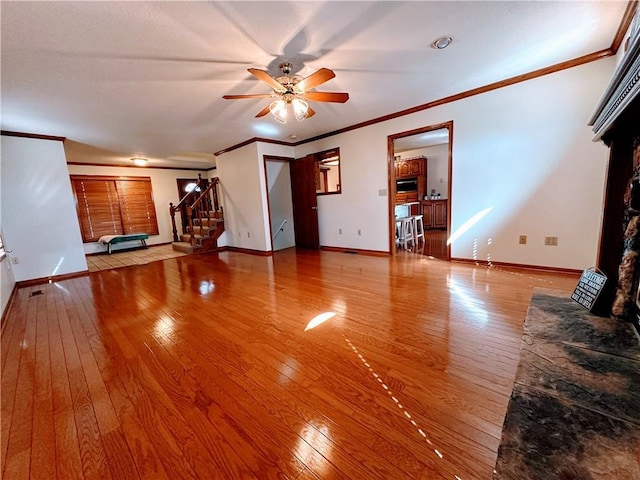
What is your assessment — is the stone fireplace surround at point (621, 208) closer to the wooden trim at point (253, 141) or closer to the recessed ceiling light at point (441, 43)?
the recessed ceiling light at point (441, 43)

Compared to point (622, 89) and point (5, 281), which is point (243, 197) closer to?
point (5, 281)

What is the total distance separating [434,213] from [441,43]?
590 cm

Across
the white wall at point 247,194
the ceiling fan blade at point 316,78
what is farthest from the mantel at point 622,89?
the white wall at point 247,194

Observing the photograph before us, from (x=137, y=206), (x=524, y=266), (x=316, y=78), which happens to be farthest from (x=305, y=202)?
(x=137, y=206)

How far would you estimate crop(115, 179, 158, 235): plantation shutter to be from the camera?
7.43m

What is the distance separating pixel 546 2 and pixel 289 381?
3294mm

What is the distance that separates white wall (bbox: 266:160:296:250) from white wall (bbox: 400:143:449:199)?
450 centimetres

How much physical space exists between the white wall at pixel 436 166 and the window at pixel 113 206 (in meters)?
8.64

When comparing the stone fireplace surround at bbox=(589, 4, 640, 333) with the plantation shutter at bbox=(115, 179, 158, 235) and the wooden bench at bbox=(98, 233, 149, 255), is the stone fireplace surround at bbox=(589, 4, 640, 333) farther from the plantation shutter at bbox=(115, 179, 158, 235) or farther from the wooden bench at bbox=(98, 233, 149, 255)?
the plantation shutter at bbox=(115, 179, 158, 235)

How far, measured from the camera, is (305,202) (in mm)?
5898

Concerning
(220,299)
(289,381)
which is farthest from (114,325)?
(289,381)

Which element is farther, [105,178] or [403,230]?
[105,178]

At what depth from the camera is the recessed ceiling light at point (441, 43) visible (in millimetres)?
2271

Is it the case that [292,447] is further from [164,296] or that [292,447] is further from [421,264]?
[421,264]
